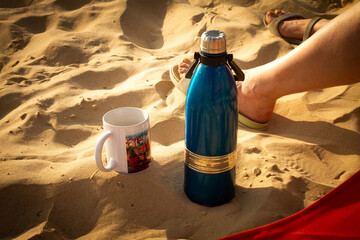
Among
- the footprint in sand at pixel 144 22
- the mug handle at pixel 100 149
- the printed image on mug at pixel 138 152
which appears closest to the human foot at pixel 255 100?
the printed image on mug at pixel 138 152

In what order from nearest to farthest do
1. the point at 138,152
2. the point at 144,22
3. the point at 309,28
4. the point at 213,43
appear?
the point at 213,43
the point at 138,152
the point at 309,28
the point at 144,22

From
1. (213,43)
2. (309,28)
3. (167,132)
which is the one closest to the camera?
(213,43)

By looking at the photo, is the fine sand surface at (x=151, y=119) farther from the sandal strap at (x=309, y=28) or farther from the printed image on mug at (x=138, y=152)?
the sandal strap at (x=309, y=28)

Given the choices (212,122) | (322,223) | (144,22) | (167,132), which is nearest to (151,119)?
(167,132)

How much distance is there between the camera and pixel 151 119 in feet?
6.48

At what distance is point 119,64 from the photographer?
2.49 m

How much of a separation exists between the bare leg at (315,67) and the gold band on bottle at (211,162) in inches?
21.8

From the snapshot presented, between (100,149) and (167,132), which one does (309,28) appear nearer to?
(167,132)

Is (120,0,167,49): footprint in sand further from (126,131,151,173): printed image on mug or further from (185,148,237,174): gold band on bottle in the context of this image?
(185,148,237,174): gold band on bottle

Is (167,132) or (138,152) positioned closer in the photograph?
(138,152)

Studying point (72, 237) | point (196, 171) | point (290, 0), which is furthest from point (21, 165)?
point (290, 0)

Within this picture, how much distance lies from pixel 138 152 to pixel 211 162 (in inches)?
12.8

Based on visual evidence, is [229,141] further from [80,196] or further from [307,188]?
[80,196]

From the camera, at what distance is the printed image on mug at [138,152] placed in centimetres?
143
